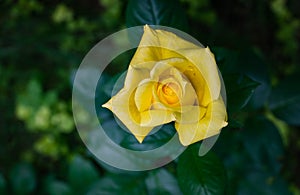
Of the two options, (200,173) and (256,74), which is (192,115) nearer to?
(200,173)

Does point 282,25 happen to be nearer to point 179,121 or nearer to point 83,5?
point 83,5

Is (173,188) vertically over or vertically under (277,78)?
over

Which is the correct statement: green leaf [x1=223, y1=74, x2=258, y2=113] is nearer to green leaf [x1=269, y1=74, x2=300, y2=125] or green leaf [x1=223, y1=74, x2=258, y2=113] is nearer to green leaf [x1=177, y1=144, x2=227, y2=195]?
green leaf [x1=177, y1=144, x2=227, y2=195]

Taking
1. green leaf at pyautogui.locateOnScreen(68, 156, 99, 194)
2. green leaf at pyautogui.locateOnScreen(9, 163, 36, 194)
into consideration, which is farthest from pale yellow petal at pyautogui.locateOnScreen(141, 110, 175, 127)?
green leaf at pyautogui.locateOnScreen(9, 163, 36, 194)

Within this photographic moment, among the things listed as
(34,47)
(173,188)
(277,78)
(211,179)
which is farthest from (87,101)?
(277,78)

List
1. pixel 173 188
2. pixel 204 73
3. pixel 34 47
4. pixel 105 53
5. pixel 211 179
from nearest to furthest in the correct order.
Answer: pixel 204 73 < pixel 211 179 < pixel 173 188 < pixel 105 53 < pixel 34 47

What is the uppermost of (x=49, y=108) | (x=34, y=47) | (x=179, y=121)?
(x=179, y=121)

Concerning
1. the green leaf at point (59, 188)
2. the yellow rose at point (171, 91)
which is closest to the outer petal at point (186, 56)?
the yellow rose at point (171, 91)
